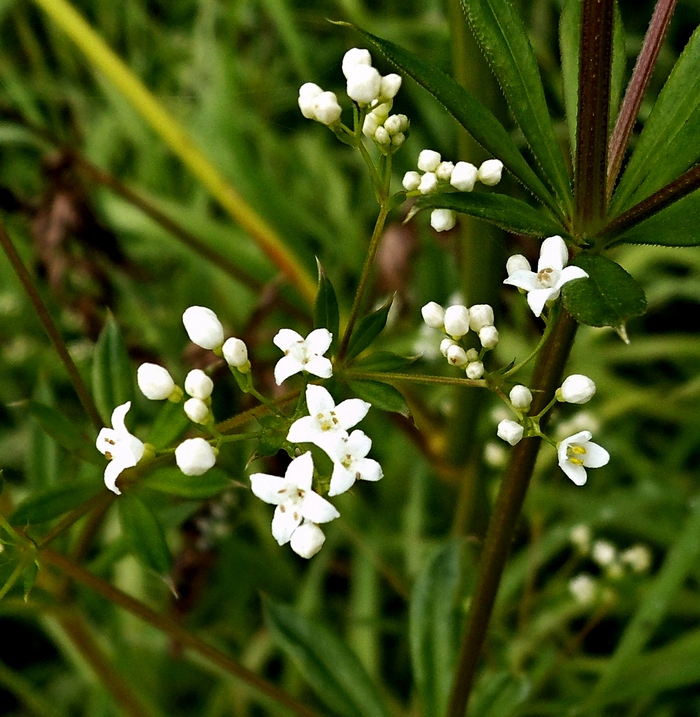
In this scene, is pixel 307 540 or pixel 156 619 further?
pixel 156 619

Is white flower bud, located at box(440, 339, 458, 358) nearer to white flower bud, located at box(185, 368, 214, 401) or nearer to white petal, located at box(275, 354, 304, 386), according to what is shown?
white petal, located at box(275, 354, 304, 386)

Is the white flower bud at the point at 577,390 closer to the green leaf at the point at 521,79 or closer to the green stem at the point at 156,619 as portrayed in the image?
the green leaf at the point at 521,79

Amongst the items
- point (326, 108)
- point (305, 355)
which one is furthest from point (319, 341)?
point (326, 108)

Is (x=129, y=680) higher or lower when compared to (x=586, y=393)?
lower

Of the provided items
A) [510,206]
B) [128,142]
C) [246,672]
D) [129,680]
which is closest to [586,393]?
[510,206]

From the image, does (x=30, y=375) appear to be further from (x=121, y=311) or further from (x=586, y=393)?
(x=586, y=393)

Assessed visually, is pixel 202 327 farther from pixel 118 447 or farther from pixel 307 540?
pixel 307 540
